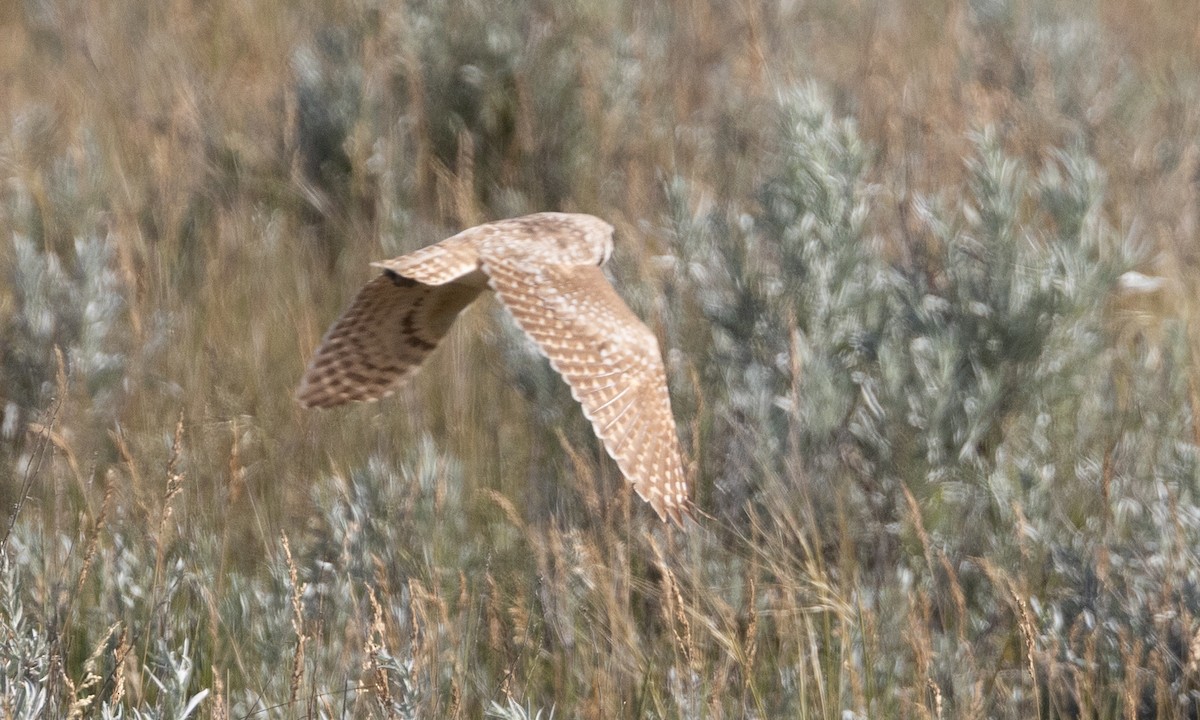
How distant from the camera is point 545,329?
300cm

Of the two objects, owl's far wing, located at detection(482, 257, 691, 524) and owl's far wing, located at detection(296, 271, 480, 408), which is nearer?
owl's far wing, located at detection(482, 257, 691, 524)

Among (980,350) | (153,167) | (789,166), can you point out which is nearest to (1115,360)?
(980,350)

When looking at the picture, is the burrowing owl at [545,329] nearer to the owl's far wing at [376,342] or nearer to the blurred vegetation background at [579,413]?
the owl's far wing at [376,342]

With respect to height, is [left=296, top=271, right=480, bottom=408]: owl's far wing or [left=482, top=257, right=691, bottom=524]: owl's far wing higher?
[left=482, top=257, right=691, bottom=524]: owl's far wing

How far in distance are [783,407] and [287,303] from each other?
1.61 m

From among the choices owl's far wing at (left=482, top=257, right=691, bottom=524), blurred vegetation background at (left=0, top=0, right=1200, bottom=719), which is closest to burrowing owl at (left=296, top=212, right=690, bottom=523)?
owl's far wing at (left=482, top=257, right=691, bottom=524)

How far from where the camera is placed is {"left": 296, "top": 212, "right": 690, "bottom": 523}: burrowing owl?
282cm

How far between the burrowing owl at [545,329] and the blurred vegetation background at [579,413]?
178mm

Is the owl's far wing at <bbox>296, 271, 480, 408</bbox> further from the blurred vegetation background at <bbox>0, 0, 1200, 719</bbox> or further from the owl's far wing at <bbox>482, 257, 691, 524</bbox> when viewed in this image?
the owl's far wing at <bbox>482, 257, 691, 524</bbox>

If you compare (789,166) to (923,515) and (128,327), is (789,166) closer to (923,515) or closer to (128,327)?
(923,515)

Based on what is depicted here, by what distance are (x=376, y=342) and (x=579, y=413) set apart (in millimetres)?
Result: 609

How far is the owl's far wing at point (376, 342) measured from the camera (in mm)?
→ 3336

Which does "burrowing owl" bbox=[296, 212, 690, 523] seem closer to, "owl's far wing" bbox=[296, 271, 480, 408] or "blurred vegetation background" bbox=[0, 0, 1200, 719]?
"owl's far wing" bbox=[296, 271, 480, 408]

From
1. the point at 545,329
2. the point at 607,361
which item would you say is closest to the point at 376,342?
the point at 545,329
